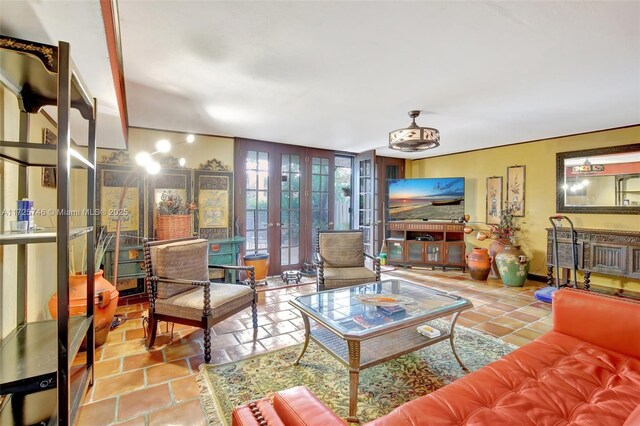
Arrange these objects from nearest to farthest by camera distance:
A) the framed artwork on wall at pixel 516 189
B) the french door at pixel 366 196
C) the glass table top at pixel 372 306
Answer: the glass table top at pixel 372 306, the framed artwork on wall at pixel 516 189, the french door at pixel 366 196

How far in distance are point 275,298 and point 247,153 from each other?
2.34 metres

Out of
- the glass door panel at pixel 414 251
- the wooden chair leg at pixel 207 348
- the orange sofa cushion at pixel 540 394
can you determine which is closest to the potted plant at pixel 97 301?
the wooden chair leg at pixel 207 348

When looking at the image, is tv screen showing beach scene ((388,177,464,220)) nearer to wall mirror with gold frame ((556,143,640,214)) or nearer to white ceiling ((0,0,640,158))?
wall mirror with gold frame ((556,143,640,214))

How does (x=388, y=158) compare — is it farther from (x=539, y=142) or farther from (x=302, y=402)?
(x=302, y=402)

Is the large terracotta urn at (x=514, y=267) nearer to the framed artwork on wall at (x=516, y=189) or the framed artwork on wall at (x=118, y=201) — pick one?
the framed artwork on wall at (x=516, y=189)

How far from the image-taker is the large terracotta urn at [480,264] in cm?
482

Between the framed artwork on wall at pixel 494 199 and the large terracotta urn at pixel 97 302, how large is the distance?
563 cm

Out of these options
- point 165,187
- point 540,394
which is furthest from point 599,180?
point 165,187

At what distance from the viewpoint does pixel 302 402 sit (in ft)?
3.04

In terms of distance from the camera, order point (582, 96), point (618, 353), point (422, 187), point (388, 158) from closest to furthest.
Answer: point (618, 353), point (582, 96), point (422, 187), point (388, 158)

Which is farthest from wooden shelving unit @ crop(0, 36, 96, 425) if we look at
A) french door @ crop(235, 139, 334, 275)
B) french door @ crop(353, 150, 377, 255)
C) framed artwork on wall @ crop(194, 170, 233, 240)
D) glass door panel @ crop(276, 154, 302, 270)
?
french door @ crop(353, 150, 377, 255)

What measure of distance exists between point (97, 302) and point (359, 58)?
9.02 feet

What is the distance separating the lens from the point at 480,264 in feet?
15.8

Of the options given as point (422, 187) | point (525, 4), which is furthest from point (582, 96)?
point (422, 187)
